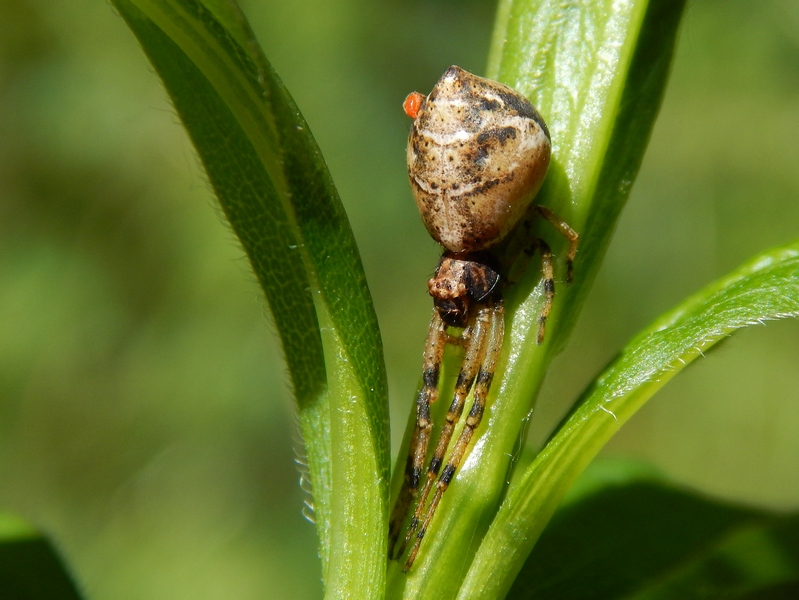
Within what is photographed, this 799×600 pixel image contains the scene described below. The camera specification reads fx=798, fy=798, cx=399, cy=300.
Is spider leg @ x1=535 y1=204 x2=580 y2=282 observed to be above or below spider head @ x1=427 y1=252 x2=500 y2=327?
above

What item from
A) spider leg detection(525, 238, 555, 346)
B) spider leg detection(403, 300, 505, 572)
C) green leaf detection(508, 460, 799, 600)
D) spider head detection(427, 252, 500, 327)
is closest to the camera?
spider leg detection(403, 300, 505, 572)

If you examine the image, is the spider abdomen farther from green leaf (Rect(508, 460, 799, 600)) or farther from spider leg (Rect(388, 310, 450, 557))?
green leaf (Rect(508, 460, 799, 600))

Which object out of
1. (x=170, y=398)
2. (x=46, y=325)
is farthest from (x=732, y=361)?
(x=46, y=325)

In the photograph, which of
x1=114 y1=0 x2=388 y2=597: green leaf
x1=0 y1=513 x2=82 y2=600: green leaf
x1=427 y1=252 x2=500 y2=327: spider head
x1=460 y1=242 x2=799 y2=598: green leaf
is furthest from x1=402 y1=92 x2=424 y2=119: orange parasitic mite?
x1=0 y1=513 x2=82 y2=600: green leaf

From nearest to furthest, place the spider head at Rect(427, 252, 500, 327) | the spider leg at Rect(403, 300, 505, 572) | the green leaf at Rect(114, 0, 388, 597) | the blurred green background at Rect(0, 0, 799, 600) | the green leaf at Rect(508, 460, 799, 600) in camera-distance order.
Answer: the green leaf at Rect(114, 0, 388, 597)
the spider leg at Rect(403, 300, 505, 572)
the green leaf at Rect(508, 460, 799, 600)
the spider head at Rect(427, 252, 500, 327)
the blurred green background at Rect(0, 0, 799, 600)

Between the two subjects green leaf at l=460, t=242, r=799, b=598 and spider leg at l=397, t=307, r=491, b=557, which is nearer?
green leaf at l=460, t=242, r=799, b=598

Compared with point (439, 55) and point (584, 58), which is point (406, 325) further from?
point (584, 58)

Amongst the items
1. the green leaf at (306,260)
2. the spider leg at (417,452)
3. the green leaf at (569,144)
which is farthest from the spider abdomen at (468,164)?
the green leaf at (306,260)

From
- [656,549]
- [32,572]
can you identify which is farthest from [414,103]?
[32,572]
